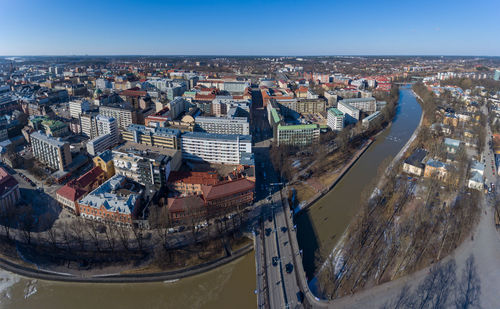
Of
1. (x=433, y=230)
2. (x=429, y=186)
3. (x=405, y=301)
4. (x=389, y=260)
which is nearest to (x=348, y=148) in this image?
(x=429, y=186)

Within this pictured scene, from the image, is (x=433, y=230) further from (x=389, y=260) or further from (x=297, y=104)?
(x=297, y=104)

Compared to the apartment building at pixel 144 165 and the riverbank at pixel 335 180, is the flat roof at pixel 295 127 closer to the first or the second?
the riverbank at pixel 335 180

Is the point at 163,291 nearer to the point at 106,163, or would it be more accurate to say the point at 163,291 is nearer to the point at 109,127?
the point at 106,163

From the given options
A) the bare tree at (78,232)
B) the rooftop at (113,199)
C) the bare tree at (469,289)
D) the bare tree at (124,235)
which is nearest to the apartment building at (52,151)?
the rooftop at (113,199)

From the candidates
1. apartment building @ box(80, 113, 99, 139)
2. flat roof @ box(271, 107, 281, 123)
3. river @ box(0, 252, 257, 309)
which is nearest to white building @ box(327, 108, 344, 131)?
flat roof @ box(271, 107, 281, 123)

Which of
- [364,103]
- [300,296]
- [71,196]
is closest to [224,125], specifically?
[71,196]
